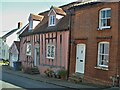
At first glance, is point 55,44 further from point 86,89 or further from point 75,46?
point 86,89

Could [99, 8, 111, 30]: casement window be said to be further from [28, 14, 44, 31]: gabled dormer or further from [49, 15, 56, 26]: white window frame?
[28, 14, 44, 31]: gabled dormer

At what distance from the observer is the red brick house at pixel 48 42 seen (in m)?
21.2

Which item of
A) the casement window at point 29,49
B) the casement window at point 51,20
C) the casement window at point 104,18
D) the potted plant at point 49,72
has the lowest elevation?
the potted plant at point 49,72

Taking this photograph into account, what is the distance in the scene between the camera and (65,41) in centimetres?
2064

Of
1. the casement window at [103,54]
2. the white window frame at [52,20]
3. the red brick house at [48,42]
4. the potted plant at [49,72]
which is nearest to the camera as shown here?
the casement window at [103,54]

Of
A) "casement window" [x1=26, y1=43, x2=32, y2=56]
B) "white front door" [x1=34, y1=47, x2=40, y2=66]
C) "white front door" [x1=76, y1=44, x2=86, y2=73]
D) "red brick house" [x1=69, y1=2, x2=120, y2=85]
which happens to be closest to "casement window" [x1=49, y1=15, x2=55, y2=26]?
"white front door" [x1=34, y1=47, x2=40, y2=66]

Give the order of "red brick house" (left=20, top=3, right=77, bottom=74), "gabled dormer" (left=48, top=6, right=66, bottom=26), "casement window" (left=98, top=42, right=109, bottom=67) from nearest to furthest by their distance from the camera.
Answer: "casement window" (left=98, top=42, right=109, bottom=67) < "red brick house" (left=20, top=3, right=77, bottom=74) < "gabled dormer" (left=48, top=6, right=66, bottom=26)

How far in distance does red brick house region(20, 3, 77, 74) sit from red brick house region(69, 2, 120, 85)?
1.94 metres

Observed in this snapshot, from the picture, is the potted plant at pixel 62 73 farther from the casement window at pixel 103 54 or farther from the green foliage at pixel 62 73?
the casement window at pixel 103 54

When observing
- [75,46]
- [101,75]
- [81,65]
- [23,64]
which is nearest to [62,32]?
[75,46]

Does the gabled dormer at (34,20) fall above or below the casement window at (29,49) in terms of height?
above

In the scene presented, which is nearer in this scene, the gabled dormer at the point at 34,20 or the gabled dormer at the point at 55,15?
the gabled dormer at the point at 55,15

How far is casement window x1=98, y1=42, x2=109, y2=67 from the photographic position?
15.7 m

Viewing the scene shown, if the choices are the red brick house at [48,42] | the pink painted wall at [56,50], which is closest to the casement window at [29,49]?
the red brick house at [48,42]
